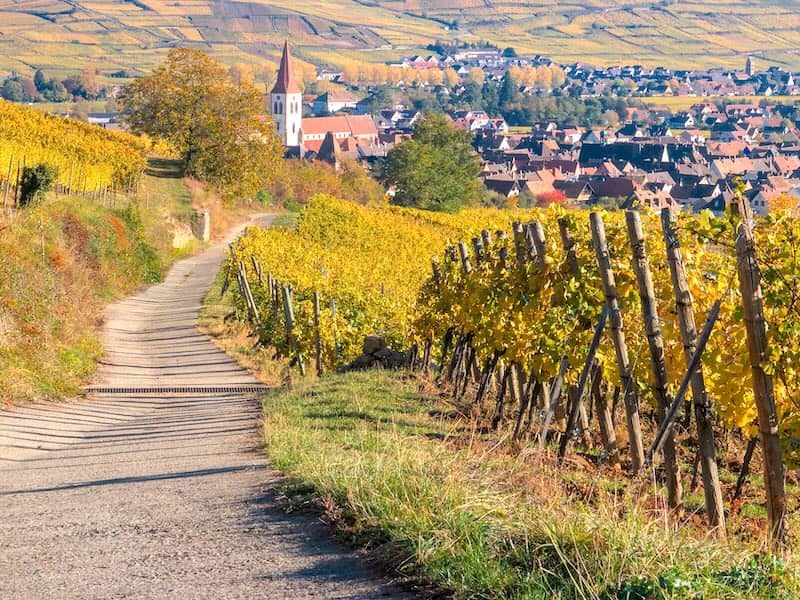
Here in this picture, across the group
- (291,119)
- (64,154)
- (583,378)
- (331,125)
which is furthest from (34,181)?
(331,125)

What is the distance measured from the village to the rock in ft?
273

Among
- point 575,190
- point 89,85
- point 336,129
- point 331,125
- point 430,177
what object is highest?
point 89,85

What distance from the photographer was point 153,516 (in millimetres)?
7348

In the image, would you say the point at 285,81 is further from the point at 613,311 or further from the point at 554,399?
the point at 613,311

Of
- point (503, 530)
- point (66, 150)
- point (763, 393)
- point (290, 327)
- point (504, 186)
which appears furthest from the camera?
point (504, 186)

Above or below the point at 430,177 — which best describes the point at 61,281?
below

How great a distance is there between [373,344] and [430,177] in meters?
57.8

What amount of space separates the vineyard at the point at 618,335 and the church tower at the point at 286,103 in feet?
508

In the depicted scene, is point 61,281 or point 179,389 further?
point 61,281

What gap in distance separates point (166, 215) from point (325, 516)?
3466cm

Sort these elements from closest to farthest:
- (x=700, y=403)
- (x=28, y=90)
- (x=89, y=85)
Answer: (x=700, y=403), (x=28, y=90), (x=89, y=85)

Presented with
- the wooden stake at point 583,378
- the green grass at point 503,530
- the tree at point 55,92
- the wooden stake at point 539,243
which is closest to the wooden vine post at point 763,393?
the green grass at point 503,530

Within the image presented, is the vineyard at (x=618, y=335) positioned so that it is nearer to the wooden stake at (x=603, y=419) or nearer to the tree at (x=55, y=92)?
the wooden stake at (x=603, y=419)

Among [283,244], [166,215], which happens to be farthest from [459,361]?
[166,215]
